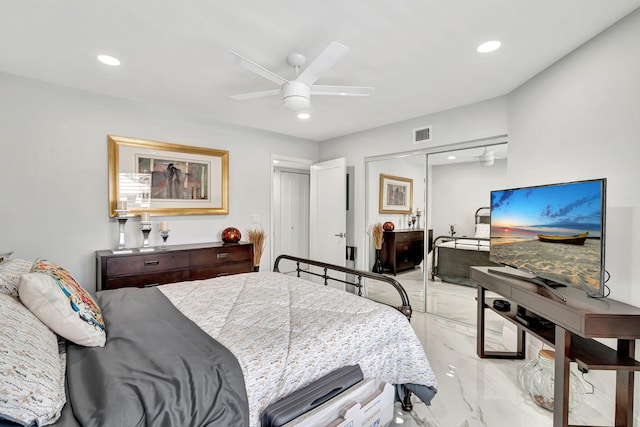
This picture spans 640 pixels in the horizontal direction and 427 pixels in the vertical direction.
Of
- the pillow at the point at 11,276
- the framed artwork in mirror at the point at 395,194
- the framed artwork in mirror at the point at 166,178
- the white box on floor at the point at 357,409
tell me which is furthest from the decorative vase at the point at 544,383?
the framed artwork in mirror at the point at 166,178

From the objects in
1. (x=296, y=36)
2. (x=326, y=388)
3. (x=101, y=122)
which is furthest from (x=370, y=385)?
(x=101, y=122)

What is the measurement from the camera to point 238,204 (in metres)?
4.05

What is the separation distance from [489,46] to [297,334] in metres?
2.31

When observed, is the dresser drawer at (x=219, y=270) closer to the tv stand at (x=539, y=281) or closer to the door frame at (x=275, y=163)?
the door frame at (x=275, y=163)

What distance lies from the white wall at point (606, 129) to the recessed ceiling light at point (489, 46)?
59 cm

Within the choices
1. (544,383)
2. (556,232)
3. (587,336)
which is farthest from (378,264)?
(587,336)

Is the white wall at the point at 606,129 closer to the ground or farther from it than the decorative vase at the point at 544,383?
farther from it

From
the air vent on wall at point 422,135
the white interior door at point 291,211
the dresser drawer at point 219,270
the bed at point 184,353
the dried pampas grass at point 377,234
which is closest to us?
the bed at point 184,353

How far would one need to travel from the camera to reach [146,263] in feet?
9.54

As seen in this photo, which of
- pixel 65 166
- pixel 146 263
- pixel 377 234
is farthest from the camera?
pixel 377 234

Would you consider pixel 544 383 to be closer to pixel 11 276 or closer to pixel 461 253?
pixel 461 253

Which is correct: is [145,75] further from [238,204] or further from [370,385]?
[370,385]

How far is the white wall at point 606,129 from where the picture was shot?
1.72m

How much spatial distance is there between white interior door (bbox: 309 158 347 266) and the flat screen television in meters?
2.23
